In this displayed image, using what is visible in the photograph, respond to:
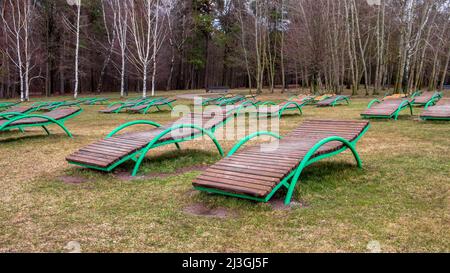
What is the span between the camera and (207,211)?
4383 mm

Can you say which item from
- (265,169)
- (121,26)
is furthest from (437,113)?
(121,26)

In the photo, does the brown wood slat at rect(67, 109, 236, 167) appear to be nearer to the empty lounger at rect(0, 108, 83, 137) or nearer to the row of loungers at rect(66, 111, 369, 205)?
the row of loungers at rect(66, 111, 369, 205)

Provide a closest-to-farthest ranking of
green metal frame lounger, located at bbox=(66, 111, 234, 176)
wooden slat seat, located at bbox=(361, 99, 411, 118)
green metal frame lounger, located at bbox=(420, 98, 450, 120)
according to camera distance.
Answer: green metal frame lounger, located at bbox=(66, 111, 234, 176) < green metal frame lounger, located at bbox=(420, 98, 450, 120) < wooden slat seat, located at bbox=(361, 99, 411, 118)

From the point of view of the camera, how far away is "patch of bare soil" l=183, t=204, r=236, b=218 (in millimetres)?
4215

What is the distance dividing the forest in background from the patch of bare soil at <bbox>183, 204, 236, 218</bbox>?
62.0 ft

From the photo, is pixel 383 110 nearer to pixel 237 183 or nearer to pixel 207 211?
pixel 237 183

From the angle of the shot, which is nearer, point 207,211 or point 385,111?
point 207,211

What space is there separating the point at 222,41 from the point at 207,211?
37319 mm

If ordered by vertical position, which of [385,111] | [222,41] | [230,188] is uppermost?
[222,41]

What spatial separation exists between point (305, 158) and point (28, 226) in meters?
3.06

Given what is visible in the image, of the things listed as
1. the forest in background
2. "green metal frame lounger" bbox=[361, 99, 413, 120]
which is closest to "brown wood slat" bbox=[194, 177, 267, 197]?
"green metal frame lounger" bbox=[361, 99, 413, 120]

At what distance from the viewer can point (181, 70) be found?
4581cm

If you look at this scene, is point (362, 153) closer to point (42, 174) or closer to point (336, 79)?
point (42, 174)

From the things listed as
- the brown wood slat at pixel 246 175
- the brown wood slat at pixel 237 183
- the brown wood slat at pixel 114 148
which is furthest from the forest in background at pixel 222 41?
the brown wood slat at pixel 237 183
